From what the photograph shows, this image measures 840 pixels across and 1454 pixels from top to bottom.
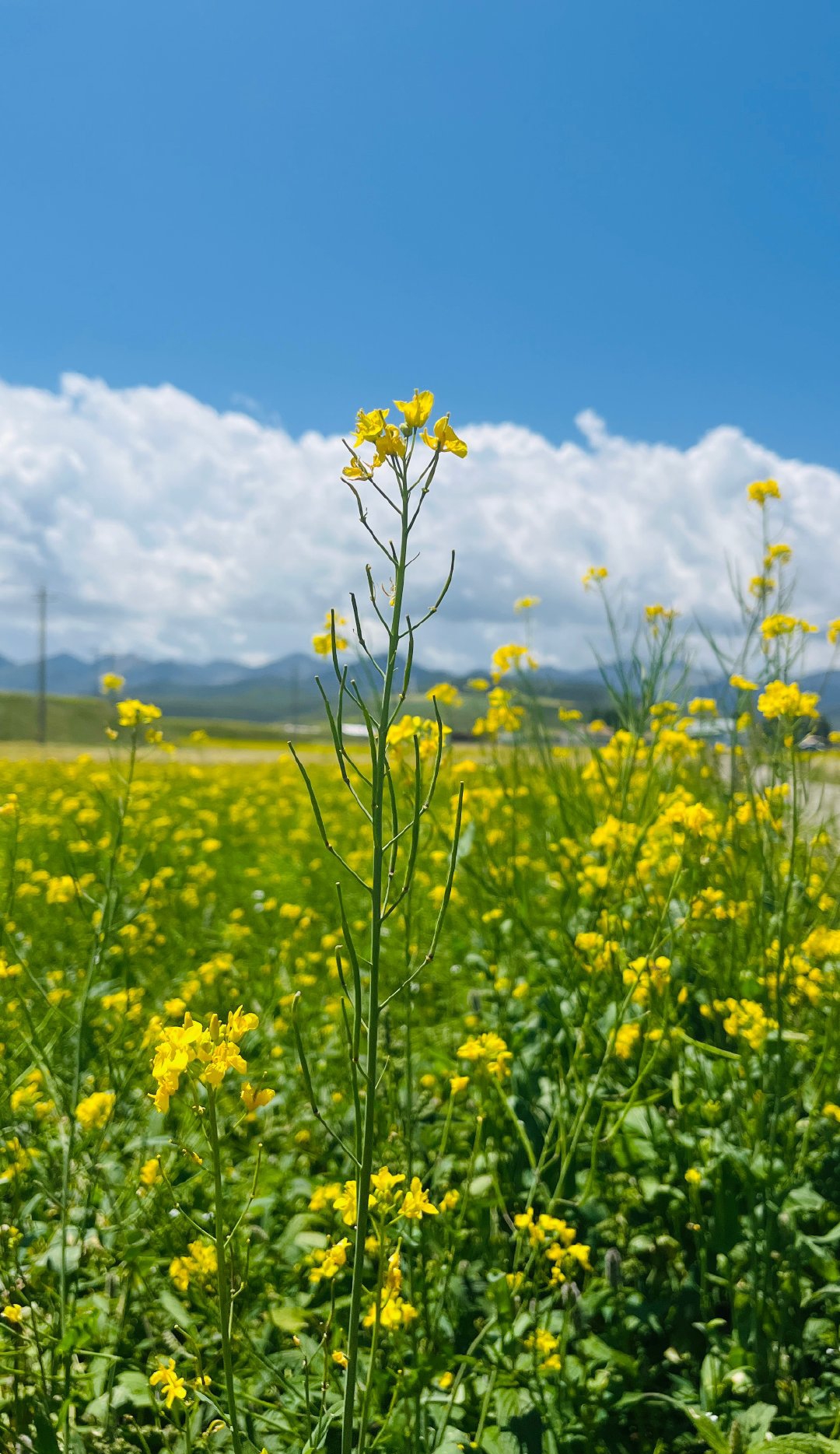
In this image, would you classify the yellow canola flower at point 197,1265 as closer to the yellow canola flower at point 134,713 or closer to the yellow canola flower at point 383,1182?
the yellow canola flower at point 383,1182

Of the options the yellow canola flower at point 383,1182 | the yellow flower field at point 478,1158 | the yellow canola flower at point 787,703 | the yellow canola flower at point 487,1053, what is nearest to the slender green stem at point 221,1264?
the yellow flower field at point 478,1158

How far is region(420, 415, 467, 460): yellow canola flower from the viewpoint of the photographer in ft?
3.29

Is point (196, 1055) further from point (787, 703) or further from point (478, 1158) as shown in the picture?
point (787, 703)

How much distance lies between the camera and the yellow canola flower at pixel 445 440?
1.00 m

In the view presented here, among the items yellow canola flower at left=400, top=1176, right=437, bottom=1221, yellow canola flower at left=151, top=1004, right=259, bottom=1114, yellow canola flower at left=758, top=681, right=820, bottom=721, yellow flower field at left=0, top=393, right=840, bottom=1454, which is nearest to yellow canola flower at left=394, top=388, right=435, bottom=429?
yellow flower field at left=0, top=393, right=840, bottom=1454

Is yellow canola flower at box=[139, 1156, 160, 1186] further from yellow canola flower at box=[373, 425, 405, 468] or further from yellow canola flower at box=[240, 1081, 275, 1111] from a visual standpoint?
yellow canola flower at box=[373, 425, 405, 468]

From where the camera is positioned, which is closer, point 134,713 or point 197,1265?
point 197,1265

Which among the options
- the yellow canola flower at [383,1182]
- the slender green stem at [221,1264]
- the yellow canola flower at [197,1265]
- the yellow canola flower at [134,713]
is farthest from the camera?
the yellow canola flower at [134,713]

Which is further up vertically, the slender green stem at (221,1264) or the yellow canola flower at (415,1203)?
the slender green stem at (221,1264)

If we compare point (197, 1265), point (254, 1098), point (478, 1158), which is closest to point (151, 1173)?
point (197, 1265)

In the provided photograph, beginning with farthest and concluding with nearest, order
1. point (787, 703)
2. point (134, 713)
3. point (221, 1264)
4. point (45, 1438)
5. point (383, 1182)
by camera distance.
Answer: point (134, 713) < point (787, 703) < point (45, 1438) < point (383, 1182) < point (221, 1264)

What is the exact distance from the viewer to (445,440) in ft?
3.34

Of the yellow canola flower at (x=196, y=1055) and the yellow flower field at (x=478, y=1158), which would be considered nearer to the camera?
the yellow canola flower at (x=196, y=1055)

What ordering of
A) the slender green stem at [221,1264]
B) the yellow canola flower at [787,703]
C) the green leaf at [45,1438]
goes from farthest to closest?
1. the yellow canola flower at [787,703]
2. the green leaf at [45,1438]
3. the slender green stem at [221,1264]
